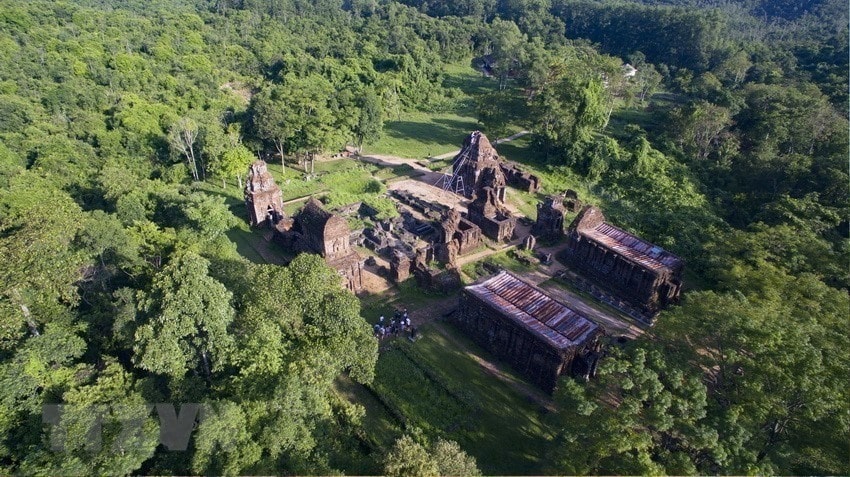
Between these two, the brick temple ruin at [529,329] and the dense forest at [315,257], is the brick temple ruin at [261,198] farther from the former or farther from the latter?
the brick temple ruin at [529,329]

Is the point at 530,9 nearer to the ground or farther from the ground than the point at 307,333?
farther from the ground

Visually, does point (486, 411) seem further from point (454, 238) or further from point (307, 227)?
point (307, 227)

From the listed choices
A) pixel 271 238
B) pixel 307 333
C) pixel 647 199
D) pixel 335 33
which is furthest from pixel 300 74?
pixel 307 333

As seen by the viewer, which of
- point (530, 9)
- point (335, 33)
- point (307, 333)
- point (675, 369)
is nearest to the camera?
point (675, 369)

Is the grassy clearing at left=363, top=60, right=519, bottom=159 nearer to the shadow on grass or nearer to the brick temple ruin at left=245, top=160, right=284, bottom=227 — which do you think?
the shadow on grass

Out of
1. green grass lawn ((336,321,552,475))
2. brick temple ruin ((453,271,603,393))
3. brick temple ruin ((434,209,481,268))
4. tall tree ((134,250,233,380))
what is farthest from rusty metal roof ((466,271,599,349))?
tall tree ((134,250,233,380))

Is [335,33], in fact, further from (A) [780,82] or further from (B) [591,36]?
(A) [780,82]

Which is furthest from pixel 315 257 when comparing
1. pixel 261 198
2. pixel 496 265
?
pixel 261 198
